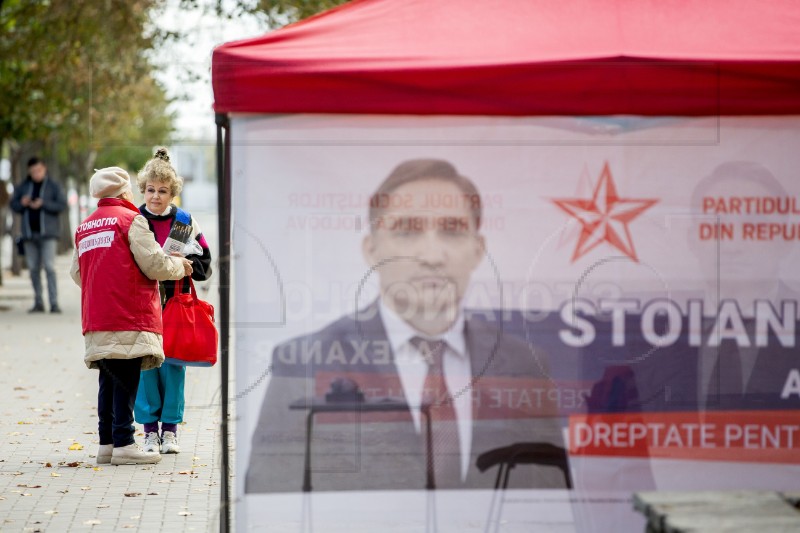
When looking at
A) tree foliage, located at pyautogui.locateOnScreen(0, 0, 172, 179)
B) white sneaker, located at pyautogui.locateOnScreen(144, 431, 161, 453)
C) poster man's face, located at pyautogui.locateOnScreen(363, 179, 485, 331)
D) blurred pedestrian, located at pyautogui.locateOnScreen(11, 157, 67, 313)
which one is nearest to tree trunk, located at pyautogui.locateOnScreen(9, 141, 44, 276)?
tree foliage, located at pyautogui.locateOnScreen(0, 0, 172, 179)

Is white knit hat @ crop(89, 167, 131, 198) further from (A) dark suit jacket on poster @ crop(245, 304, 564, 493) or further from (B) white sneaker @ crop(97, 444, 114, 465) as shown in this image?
(A) dark suit jacket on poster @ crop(245, 304, 564, 493)

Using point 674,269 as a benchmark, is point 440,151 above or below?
above

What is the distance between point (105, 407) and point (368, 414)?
10.5ft

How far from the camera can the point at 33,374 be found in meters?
13.2

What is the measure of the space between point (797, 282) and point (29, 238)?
588 inches

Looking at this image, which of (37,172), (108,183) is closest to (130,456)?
(108,183)

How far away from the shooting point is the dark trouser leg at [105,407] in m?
7.98

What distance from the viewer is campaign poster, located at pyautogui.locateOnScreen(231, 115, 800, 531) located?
5.29m

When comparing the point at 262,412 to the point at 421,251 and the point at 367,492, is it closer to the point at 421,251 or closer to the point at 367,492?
the point at 367,492

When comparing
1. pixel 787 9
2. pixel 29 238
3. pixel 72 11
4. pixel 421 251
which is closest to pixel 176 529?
pixel 421 251

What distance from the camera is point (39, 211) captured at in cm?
1855

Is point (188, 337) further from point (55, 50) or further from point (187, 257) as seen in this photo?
point (55, 50)

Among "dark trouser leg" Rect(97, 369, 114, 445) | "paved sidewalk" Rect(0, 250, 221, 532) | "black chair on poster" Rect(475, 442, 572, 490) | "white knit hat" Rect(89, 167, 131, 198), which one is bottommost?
"paved sidewalk" Rect(0, 250, 221, 532)

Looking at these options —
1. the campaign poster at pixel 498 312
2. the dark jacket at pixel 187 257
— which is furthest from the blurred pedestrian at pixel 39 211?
the campaign poster at pixel 498 312
